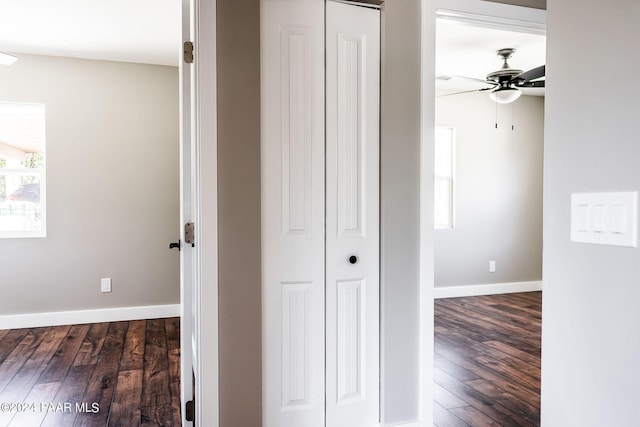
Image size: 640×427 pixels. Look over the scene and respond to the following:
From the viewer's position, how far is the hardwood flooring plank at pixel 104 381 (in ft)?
7.27

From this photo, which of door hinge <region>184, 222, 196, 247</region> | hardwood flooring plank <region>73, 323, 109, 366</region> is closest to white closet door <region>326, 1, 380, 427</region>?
door hinge <region>184, 222, 196, 247</region>

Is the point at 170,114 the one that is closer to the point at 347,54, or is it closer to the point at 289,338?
the point at 347,54

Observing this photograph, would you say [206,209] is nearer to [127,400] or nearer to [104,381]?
[127,400]

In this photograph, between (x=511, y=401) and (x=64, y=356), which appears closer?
(x=511, y=401)

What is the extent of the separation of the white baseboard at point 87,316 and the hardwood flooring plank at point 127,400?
137cm

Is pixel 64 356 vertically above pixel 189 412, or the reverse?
pixel 189 412

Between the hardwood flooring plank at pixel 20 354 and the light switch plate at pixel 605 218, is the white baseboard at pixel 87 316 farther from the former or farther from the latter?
the light switch plate at pixel 605 218

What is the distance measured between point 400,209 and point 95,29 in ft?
9.32

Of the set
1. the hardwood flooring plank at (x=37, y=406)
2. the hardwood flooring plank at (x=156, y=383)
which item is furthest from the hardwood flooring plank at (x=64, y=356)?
the hardwood flooring plank at (x=156, y=383)

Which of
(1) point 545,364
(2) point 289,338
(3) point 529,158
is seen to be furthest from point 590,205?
(3) point 529,158

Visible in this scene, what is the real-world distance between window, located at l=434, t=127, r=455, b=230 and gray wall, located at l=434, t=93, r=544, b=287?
0.07 metres

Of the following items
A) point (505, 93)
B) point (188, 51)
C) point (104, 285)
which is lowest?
point (104, 285)

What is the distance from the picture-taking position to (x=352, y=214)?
1931 mm

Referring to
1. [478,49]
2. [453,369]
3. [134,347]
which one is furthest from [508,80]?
[134,347]
